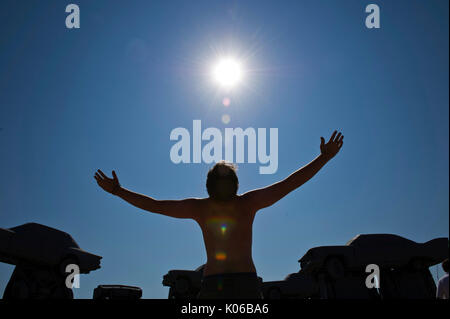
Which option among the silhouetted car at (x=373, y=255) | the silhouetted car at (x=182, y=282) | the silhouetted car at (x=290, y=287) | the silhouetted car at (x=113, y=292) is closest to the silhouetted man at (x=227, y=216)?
the silhouetted car at (x=373, y=255)

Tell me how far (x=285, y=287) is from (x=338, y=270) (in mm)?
7359

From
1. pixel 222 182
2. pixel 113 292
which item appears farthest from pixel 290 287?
pixel 222 182

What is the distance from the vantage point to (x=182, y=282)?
1485 cm

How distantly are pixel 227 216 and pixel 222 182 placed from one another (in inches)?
9.1

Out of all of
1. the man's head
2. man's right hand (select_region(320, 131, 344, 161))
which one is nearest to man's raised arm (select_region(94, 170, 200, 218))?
the man's head

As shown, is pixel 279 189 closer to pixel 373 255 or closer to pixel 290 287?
pixel 373 255

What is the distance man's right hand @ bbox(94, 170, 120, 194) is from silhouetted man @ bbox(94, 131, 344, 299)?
25 cm

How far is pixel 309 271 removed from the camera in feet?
37.0

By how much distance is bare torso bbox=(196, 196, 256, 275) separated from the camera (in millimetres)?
1711

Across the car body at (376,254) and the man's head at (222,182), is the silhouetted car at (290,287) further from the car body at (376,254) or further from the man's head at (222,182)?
the man's head at (222,182)

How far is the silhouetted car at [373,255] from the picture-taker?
34.9 ft
